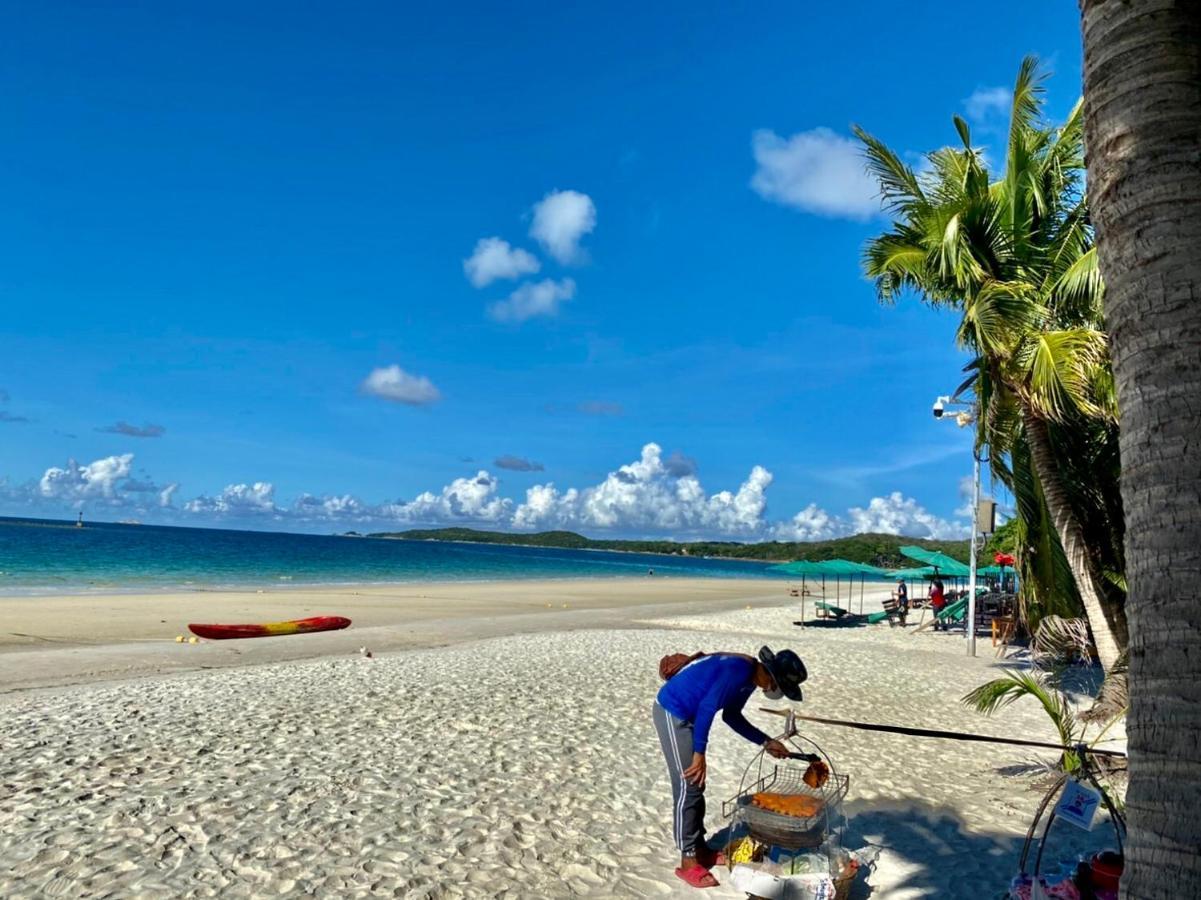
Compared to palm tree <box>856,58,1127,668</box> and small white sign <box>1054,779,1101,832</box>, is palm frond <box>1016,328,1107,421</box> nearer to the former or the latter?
palm tree <box>856,58,1127,668</box>

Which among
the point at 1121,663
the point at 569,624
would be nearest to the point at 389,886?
the point at 1121,663

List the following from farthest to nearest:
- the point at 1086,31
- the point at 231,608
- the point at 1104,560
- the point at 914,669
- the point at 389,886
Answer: the point at 231,608 < the point at 914,669 < the point at 1104,560 < the point at 389,886 < the point at 1086,31

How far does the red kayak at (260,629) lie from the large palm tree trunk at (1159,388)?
1811cm

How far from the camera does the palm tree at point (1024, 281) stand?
7797mm

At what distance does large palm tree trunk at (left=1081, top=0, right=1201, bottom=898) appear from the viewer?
2.15m

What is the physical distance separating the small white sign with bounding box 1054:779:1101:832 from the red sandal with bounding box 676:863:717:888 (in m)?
1.93

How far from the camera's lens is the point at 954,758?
7.95m

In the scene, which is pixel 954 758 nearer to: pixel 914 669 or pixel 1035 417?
pixel 1035 417

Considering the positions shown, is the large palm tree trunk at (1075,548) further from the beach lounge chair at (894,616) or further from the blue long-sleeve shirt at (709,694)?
the beach lounge chair at (894,616)

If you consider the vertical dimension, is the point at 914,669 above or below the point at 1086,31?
below

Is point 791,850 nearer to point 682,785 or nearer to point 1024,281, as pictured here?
point 682,785

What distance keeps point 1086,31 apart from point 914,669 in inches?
516

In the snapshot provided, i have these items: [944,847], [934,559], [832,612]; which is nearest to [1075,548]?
[944,847]

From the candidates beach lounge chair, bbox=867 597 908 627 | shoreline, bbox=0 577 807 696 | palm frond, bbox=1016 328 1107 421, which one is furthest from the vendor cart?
beach lounge chair, bbox=867 597 908 627
